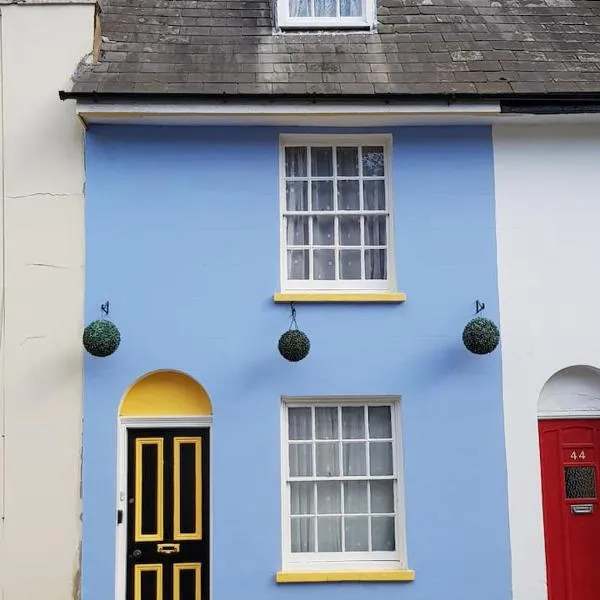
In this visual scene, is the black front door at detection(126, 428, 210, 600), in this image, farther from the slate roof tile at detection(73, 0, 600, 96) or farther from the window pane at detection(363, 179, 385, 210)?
the slate roof tile at detection(73, 0, 600, 96)

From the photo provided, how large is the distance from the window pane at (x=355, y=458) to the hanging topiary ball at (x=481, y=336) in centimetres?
154

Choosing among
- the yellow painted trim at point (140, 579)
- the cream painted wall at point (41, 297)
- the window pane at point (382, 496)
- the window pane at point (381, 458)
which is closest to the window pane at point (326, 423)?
the window pane at point (381, 458)

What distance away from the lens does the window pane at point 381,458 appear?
304 inches

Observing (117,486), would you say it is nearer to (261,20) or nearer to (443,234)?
(443,234)

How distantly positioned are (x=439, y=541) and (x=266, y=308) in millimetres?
2920

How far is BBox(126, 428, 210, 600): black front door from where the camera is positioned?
743cm

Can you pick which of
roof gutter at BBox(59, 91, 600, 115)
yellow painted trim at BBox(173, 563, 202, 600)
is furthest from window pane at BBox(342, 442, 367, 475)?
roof gutter at BBox(59, 91, 600, 115)

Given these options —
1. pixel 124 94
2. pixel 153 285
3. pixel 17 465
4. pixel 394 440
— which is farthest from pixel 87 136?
pixel 394 440

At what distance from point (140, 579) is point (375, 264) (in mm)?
4027

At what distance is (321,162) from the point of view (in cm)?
815

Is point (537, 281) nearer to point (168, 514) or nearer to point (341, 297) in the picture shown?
point (341, 297)

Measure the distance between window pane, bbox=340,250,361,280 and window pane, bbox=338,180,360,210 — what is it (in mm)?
495

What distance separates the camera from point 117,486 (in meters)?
7.38

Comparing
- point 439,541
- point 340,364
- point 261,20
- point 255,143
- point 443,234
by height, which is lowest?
point 439,541
